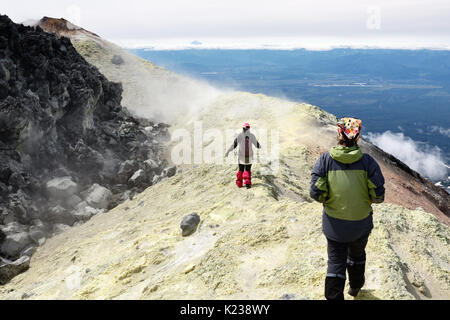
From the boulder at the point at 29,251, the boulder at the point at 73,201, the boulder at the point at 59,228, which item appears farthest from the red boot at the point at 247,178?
the boulder at the point at 73,201

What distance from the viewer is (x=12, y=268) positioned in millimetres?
13672

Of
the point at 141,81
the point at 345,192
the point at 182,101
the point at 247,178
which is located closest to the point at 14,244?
the point at 247,178

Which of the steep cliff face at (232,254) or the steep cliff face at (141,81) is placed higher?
the steep cliff face at (141,81)

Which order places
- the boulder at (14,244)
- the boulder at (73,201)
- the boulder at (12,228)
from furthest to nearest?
the boulder at (73,201), the boulder at (12,228), the boulder at (14,244)

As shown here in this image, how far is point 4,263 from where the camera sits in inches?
566

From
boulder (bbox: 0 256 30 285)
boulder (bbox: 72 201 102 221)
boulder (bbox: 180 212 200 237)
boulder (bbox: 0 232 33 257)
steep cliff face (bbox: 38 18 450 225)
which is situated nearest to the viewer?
boulder (bbox: 180 212 200 237)

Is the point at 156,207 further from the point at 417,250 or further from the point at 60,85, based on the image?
the point at 60,85

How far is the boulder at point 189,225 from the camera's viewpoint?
11320mm

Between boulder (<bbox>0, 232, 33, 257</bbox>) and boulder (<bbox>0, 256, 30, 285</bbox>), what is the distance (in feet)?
2.72

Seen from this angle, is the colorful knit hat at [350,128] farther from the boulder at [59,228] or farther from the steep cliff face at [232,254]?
the boulder at [59,228]

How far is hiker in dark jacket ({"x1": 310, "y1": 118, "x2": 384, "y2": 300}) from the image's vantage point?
5746mm

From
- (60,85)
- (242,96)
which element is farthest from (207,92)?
(60,85)

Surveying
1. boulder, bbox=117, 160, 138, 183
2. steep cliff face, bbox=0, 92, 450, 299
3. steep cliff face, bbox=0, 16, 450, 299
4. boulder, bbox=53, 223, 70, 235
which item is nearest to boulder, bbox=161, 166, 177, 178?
boulder, bbox=117, 160, 138, 183

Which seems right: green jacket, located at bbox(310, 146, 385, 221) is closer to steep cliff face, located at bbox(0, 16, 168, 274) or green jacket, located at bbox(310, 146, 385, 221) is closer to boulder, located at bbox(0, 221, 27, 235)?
steep cliff face, located at bbox(0, 16, 168, 274)
